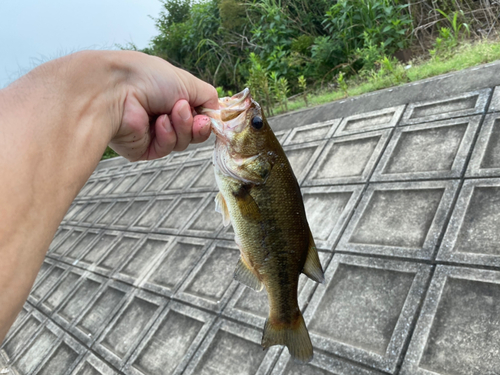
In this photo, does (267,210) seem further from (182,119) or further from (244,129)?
(182,119)

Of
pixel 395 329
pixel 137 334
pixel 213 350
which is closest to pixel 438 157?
pixel 395 329

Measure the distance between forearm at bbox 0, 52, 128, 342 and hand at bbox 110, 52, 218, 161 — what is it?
0.12m

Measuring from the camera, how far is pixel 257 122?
1.67 m

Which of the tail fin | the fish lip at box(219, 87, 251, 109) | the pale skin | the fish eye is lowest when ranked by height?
the tail fin

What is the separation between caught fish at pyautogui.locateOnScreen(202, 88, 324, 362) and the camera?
1656mm

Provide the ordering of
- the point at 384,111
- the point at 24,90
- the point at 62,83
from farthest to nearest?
the point at 384,111 < the point at 62,83 < the point at 24,90

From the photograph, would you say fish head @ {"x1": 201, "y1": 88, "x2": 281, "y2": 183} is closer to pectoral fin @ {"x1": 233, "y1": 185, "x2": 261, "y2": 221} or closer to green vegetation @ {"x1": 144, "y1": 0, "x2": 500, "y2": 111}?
pectoral fin @ {"x1": 233, "y1": 185, "x2": 261, "y2": 221}

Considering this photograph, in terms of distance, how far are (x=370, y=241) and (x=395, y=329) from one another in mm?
777

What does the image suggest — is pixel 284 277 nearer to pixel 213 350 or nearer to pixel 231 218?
pixel 231 218

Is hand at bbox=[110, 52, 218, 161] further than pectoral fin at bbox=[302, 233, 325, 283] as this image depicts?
Yes

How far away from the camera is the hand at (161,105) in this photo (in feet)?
6.16

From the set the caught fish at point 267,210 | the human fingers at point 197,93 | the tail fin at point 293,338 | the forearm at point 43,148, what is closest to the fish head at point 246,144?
the caught fish at point 267,210

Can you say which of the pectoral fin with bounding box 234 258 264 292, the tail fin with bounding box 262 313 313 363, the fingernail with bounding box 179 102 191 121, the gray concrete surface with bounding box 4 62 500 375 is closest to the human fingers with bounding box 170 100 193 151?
the fingernail with bounding box 179 102 191 121

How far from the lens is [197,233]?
429cm
